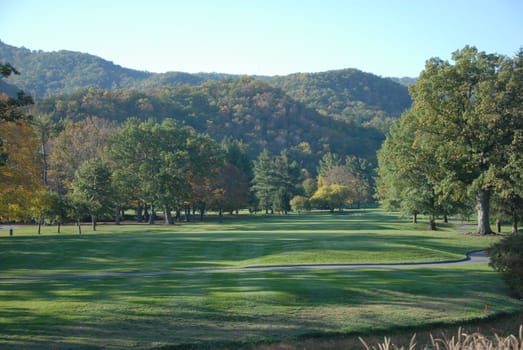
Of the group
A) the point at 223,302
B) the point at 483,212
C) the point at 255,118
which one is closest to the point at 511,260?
the point at 223,302

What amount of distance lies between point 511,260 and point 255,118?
15991cm

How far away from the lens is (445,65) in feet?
140

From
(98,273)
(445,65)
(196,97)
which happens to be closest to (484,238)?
(445,65)

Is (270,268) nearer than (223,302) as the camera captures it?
No

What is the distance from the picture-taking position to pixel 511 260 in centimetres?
1811

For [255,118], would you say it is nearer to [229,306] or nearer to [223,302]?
[223,302]

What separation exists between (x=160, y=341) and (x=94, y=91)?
141004 mm

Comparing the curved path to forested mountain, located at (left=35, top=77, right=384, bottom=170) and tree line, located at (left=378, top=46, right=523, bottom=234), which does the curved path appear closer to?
tree line, located at (left=378, top=46, right=523, bottom=234)

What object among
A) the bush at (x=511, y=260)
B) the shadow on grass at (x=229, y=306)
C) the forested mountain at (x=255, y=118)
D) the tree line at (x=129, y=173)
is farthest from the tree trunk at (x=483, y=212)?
the forested mountain at (x=255, y=118)

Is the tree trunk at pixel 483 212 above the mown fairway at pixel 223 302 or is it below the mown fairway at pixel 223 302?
above

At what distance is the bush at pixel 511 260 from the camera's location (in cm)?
1798

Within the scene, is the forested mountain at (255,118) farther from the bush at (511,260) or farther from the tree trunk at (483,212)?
the bush at (511,260)

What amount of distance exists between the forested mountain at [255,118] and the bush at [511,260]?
139345 millimetres

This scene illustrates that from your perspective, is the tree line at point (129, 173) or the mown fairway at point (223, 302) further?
the tree line at point (129, 173)
